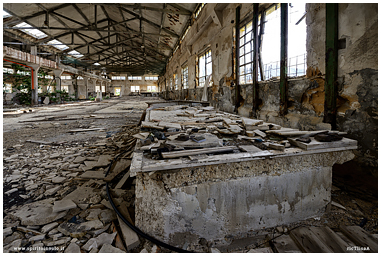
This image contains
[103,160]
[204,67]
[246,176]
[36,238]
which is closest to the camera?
[36,238]

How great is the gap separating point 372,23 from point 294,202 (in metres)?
2.37

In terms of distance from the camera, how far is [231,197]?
1946 millimetres

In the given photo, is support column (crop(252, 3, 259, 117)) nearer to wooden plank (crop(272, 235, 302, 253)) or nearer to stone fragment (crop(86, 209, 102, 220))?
wooden plank (crop(272, 235, 302, 253))

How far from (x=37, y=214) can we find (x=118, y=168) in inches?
49.5

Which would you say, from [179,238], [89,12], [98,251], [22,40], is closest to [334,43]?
[179,238]

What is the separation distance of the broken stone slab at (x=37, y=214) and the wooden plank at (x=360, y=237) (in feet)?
9.37

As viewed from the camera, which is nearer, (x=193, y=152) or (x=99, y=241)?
(x=99, y=241)

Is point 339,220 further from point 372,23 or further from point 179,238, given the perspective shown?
point 372,23

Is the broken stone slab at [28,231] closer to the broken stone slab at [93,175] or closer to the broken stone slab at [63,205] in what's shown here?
the broken stone slab at [63,205]

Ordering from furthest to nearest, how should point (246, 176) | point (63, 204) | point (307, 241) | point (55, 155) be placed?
point (55, 155) < point (63, 204) < point (246, 176) < point (307, 241)

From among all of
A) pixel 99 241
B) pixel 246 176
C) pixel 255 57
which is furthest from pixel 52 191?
pixel 255 57

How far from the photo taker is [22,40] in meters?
14.7

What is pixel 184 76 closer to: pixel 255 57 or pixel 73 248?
pixel 255 57

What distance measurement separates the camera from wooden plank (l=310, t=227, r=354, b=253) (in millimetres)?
1772
